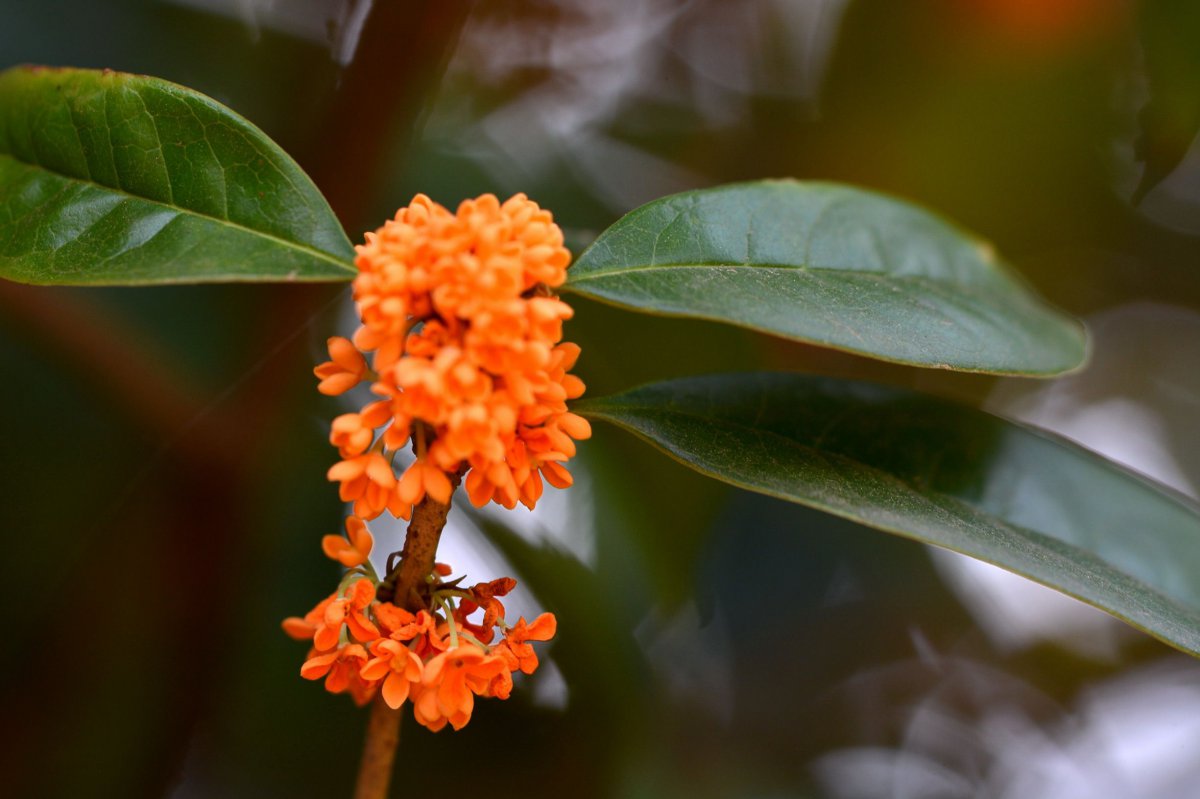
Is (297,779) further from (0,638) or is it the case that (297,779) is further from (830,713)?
(830,713)

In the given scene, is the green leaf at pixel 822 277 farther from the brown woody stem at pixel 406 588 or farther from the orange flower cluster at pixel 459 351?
the brown woody stem at pixel 406 588

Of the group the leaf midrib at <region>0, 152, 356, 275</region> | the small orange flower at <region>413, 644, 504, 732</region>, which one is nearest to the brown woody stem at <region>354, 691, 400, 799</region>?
the small orange flower at <region>413, 644, 504, 732</region>

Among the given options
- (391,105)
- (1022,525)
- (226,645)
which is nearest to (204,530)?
(226,645)

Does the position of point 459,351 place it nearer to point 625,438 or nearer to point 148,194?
point 148,194

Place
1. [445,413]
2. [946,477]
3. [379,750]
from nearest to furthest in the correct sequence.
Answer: [445,413]
[379,750]
[946,477]

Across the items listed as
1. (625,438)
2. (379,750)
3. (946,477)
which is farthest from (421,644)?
(625,438)
